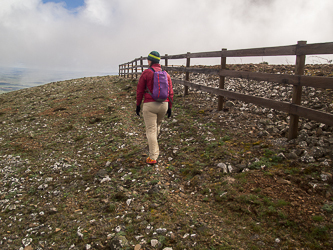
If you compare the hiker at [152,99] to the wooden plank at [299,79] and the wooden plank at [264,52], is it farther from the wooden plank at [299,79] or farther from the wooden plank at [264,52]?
the wooden plank at [264,52]

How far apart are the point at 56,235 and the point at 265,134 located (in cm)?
574

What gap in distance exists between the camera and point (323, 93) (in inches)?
299

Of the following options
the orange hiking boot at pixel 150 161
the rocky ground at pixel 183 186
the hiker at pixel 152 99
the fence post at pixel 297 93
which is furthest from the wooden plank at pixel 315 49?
the orange hiking boot at pixel 150 161

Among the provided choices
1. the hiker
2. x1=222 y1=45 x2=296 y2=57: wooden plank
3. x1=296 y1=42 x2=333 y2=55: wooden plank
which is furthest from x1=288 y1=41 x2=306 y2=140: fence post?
the hiker

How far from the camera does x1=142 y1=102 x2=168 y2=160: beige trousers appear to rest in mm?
5696

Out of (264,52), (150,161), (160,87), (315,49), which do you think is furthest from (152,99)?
(315,49)

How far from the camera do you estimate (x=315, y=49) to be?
501cm

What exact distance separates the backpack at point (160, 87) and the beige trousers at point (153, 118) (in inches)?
10.1

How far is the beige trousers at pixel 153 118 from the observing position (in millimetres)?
5696

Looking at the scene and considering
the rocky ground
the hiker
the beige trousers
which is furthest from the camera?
the beige trousers

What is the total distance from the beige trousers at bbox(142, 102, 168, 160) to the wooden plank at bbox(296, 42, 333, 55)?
3702 millimetres

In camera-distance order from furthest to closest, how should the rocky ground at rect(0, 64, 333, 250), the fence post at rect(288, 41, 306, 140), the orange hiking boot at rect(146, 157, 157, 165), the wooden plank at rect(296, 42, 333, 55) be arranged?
1. the orange hiking boot at rect(146, 157, 157, 165)
2. the fence post at rect(288, 41, 306, 140)
3. the wooden plank at rect(296, 42, 333, 55)
4. the rocky ground at rect(0, 64, 333, 250)

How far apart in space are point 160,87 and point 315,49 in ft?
12.5

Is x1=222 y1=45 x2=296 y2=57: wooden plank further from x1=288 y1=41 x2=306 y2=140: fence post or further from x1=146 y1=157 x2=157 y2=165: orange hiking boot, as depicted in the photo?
x1=146 y1=157 x2=157 y2=165: orange hiking boot
